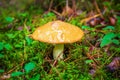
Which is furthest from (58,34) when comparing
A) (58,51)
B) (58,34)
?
(58,51)

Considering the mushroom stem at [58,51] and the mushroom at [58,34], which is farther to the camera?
the mushroom stem at [58,51]

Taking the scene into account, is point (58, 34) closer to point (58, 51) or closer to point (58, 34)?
point (58, 34)

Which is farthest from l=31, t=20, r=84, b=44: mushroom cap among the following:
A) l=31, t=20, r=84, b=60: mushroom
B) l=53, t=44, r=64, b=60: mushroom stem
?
l=53, t=44, r=64, b=60: mushroom stem

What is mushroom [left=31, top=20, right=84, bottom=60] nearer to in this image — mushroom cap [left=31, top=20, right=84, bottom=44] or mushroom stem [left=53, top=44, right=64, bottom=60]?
mushroom cap [left=31, top=20, right=84, bottom=44]

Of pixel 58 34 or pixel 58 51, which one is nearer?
pixel 58 34

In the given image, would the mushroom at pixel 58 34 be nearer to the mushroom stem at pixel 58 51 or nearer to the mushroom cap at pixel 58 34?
the mushroom cap at pixel 58 34

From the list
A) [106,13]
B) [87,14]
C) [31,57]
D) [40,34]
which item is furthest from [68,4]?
[40,34]

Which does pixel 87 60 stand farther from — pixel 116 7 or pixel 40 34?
pixel 116 7


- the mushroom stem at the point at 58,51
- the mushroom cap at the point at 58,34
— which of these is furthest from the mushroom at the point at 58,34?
the mushroom stem at the point at 58,51
